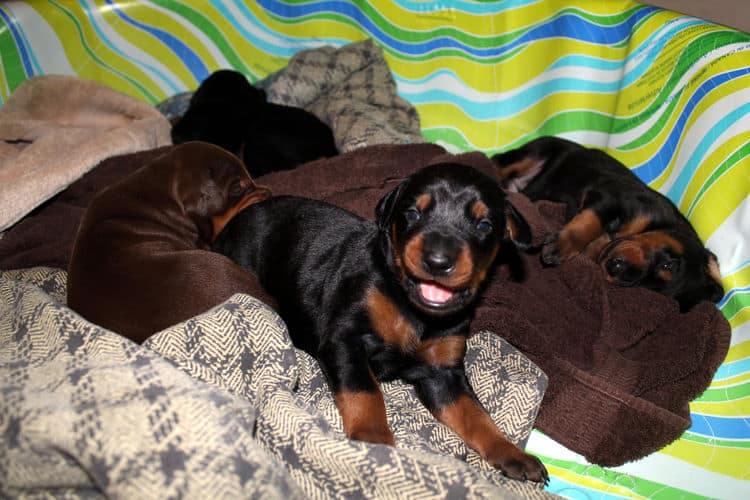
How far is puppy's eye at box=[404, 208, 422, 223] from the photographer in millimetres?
2738

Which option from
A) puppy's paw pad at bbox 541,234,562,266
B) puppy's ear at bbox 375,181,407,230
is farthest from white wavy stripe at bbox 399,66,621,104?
puppy's ear at bbox 375,181,407,230

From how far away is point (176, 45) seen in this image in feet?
18.4

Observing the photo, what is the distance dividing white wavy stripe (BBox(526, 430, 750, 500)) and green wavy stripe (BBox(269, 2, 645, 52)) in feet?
9.16

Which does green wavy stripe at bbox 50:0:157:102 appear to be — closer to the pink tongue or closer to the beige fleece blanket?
the beige fleece blanket

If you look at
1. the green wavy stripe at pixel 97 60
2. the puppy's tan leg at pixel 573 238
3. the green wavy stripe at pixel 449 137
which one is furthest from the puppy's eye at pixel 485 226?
the green wavy stripe at pixel 97 60

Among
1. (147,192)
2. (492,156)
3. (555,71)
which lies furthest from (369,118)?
(147,192)

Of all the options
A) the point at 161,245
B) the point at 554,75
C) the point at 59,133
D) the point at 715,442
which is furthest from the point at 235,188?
the point at 715,442

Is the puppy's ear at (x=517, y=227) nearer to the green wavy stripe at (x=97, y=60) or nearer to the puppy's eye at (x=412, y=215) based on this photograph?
the puppy's eye at (x=412, y=215)

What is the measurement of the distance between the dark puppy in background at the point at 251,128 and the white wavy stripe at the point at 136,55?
817 millimetres

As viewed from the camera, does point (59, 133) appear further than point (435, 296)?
Yes

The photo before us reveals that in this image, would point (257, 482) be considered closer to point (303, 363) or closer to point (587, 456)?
point (303, 363)

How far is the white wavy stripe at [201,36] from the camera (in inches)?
217

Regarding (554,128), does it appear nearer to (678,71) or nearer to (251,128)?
(678,71)

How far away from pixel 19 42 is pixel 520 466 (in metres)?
4.71
